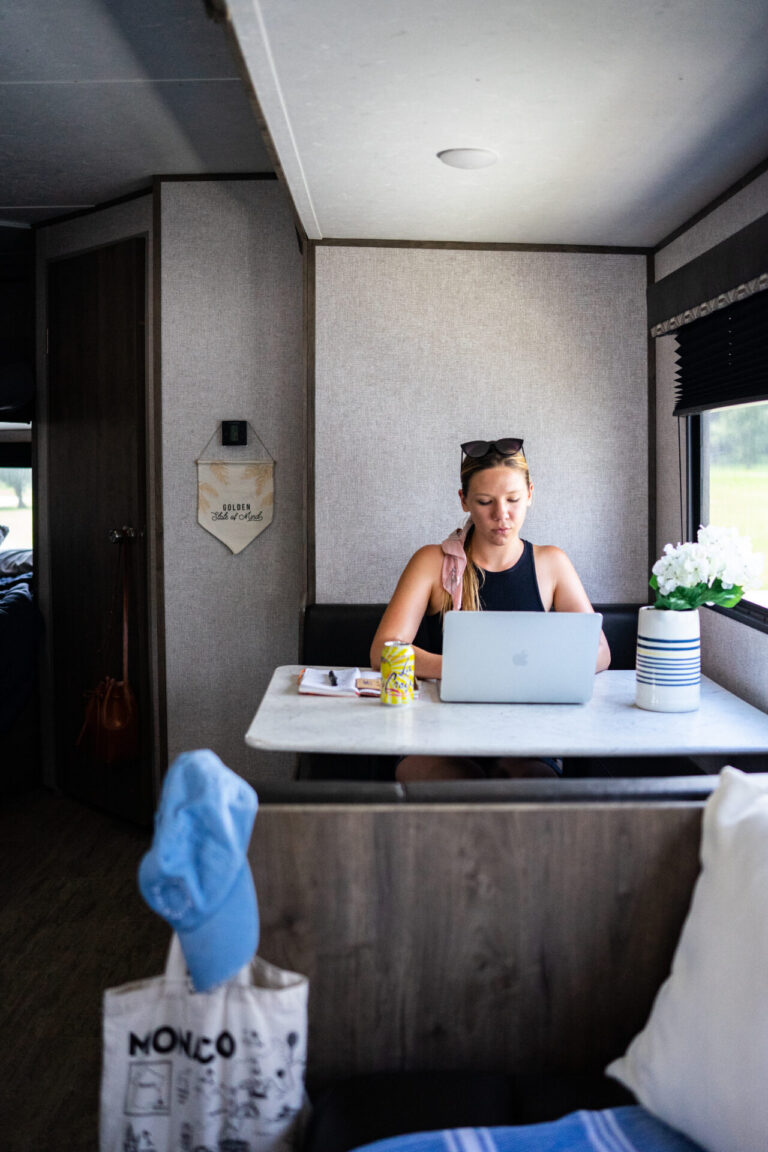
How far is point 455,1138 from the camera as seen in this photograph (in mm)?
1289

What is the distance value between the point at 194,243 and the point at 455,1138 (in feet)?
10.8

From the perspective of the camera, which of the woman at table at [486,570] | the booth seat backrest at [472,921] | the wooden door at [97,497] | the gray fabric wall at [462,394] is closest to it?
the booth seat backrest at [472,921]

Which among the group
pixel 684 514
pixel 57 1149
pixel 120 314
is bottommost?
pixel 57 1149

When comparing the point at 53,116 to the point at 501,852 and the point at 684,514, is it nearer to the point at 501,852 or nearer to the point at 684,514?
the point at 684,514

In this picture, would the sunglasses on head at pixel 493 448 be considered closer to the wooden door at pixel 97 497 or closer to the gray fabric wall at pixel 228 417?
the gray fabric wall at pixel 228 417

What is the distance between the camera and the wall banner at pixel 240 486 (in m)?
3.78

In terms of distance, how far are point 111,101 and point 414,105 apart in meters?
1.30

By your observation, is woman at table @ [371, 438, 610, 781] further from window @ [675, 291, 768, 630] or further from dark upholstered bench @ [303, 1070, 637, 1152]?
dark upholstered bench @ [303, 1070, 637, 1152]

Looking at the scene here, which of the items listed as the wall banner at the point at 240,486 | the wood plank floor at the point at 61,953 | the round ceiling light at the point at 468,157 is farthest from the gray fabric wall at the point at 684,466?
the wood plank floor at the point at 61,953

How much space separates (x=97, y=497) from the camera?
407 centimetres

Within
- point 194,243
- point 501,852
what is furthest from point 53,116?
point 501,852

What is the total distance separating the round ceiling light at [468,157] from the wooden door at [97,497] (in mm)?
1682

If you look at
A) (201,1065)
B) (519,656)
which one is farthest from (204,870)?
(519,656)

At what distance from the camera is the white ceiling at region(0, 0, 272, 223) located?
2.46 m
